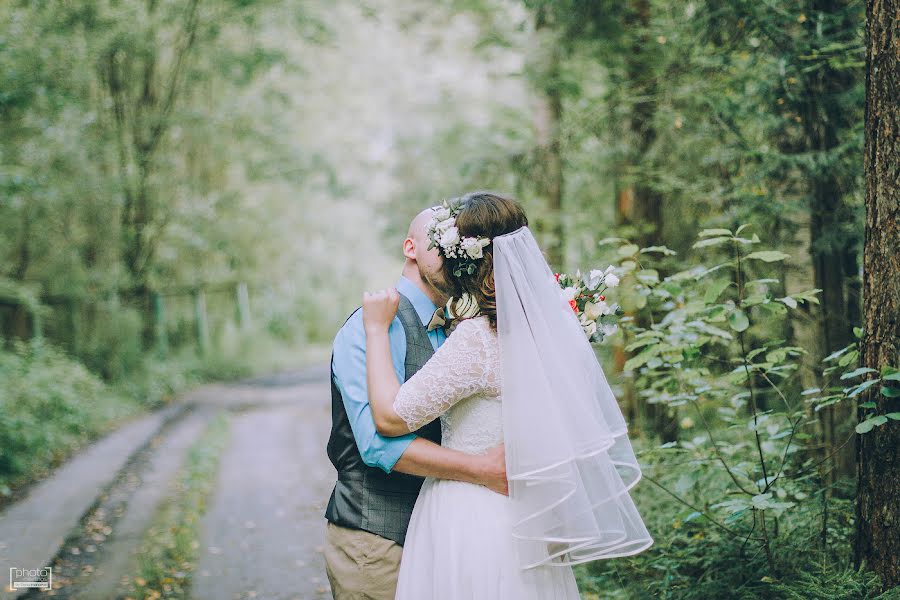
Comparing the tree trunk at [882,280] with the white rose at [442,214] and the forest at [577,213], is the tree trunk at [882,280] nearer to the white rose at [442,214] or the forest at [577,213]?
the forest at [577,213]

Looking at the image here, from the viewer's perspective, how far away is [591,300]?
2.74m

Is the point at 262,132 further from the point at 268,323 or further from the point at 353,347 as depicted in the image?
the point at 353,347

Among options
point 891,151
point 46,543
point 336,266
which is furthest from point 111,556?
point 336,266

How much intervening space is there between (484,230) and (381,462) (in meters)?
0.83

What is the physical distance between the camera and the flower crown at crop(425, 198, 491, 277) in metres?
2.42

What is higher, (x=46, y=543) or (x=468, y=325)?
(x=468, y=325)

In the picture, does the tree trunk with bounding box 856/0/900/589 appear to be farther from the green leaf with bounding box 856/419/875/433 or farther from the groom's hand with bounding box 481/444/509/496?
the groom's hand with bounding box 481/444/509/496

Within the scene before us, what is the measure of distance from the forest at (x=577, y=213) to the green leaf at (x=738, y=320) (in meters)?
0.09

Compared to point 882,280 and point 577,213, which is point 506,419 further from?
point 577,213

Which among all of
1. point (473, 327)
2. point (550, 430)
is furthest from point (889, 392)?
point (473, 327)

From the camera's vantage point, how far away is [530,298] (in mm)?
2449

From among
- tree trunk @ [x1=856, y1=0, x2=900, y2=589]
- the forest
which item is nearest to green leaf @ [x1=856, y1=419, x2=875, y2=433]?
the forest

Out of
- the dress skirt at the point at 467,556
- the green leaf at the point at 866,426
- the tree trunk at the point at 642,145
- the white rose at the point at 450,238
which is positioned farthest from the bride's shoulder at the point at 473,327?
the tree trunk at the point at 642,145

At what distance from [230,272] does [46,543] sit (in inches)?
546
